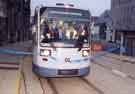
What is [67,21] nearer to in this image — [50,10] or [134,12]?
[50,10]

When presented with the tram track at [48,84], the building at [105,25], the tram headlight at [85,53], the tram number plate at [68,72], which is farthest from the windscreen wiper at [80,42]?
the building at [105,25]

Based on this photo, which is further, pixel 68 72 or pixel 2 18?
pixel 2 18

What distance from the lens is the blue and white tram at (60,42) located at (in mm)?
13531

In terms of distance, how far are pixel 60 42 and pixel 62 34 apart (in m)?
0.31

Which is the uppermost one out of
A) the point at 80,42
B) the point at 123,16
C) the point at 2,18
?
the point at 123,16

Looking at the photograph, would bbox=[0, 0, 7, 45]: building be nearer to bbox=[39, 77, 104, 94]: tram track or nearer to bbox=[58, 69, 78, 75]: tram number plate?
bbox=[39, 77, 104, 94]: tram track

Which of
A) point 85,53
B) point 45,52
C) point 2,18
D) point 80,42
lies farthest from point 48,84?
point 2,18

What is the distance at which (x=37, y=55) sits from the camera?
13.9 meters

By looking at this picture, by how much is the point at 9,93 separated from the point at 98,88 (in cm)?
327

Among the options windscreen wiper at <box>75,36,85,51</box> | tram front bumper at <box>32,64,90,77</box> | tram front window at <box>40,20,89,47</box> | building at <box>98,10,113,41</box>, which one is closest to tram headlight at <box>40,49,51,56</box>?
tram front window at <box>40,20,89,47</box>

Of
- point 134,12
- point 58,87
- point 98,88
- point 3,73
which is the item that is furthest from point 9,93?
point 134,12

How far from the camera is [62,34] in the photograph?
13.6m

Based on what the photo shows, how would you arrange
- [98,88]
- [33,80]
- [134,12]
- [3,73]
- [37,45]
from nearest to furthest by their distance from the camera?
[98,88], [37,45], [33,80], [3,73], [134,12]

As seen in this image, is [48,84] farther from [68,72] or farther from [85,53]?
[85,53]
